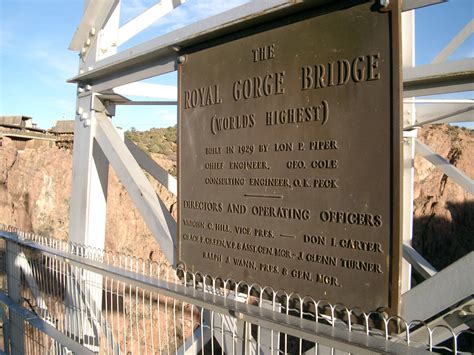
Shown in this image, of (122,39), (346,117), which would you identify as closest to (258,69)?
(346,117)

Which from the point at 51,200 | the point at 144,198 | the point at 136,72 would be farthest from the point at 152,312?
the point at 51,200

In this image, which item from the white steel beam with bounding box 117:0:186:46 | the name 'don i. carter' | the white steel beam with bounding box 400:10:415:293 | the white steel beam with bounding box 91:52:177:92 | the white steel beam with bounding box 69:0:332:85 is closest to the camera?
the name 'don i. carter'

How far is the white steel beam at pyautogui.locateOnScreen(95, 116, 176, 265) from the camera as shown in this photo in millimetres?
3525

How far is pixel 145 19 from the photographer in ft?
13.2

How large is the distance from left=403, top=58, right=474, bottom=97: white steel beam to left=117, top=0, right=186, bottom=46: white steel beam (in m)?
2.38

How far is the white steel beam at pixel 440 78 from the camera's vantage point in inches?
150

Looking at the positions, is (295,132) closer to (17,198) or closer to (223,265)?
(223,265)

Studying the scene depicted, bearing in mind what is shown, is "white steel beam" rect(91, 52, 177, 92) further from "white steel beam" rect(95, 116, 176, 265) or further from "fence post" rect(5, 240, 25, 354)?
"fence post" rect(5, 240, 25, 354)

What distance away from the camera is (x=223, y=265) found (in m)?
2.99

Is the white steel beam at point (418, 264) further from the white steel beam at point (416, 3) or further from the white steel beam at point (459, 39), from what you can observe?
the white steel beam at point (416, 3)

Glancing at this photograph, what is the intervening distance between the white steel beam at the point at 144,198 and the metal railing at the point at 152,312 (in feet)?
0.85

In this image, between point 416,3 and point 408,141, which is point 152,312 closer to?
point 416,3

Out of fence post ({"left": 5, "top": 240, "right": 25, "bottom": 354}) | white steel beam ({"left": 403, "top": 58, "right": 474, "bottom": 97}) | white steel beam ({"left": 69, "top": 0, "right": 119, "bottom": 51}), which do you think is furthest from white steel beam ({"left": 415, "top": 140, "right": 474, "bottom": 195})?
fence post ({"left": 5, "top": 240, "right": 25, "bottom": 354})

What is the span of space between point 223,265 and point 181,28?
1.85m
